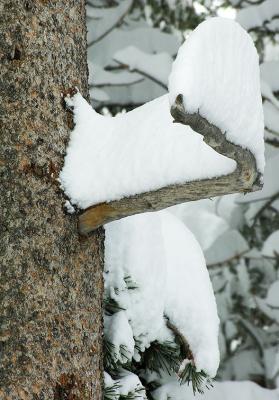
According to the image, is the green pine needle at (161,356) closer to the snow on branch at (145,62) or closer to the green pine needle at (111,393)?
the green pine needle at (111,393)

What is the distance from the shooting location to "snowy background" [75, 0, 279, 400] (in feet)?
6.41

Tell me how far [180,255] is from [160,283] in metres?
0.19

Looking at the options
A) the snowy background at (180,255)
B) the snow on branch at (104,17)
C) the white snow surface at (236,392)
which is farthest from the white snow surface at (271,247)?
the snow on branch at (104,17)

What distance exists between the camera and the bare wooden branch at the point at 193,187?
1186 mm

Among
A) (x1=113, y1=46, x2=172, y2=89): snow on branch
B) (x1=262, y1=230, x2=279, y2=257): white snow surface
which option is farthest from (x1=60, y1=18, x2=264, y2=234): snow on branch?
(x1=262, y1=230, x2=279, y2=257): white snow surface

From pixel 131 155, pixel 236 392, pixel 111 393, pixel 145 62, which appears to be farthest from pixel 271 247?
pixel 131 155

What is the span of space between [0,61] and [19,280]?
51 cm

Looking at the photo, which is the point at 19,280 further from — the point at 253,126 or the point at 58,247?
the point at 253,126

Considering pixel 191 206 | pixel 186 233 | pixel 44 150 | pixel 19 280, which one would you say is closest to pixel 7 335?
pixel 19 280

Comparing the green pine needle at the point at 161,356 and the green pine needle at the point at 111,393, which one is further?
the green pine needle at the point at 161,356

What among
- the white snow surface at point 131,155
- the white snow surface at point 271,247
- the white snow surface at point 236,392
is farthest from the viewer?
the white snow surface at point 271,247

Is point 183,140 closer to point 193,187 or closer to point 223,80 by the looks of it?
point 193,187

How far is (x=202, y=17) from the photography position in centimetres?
529

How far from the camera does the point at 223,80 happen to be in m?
1.24
